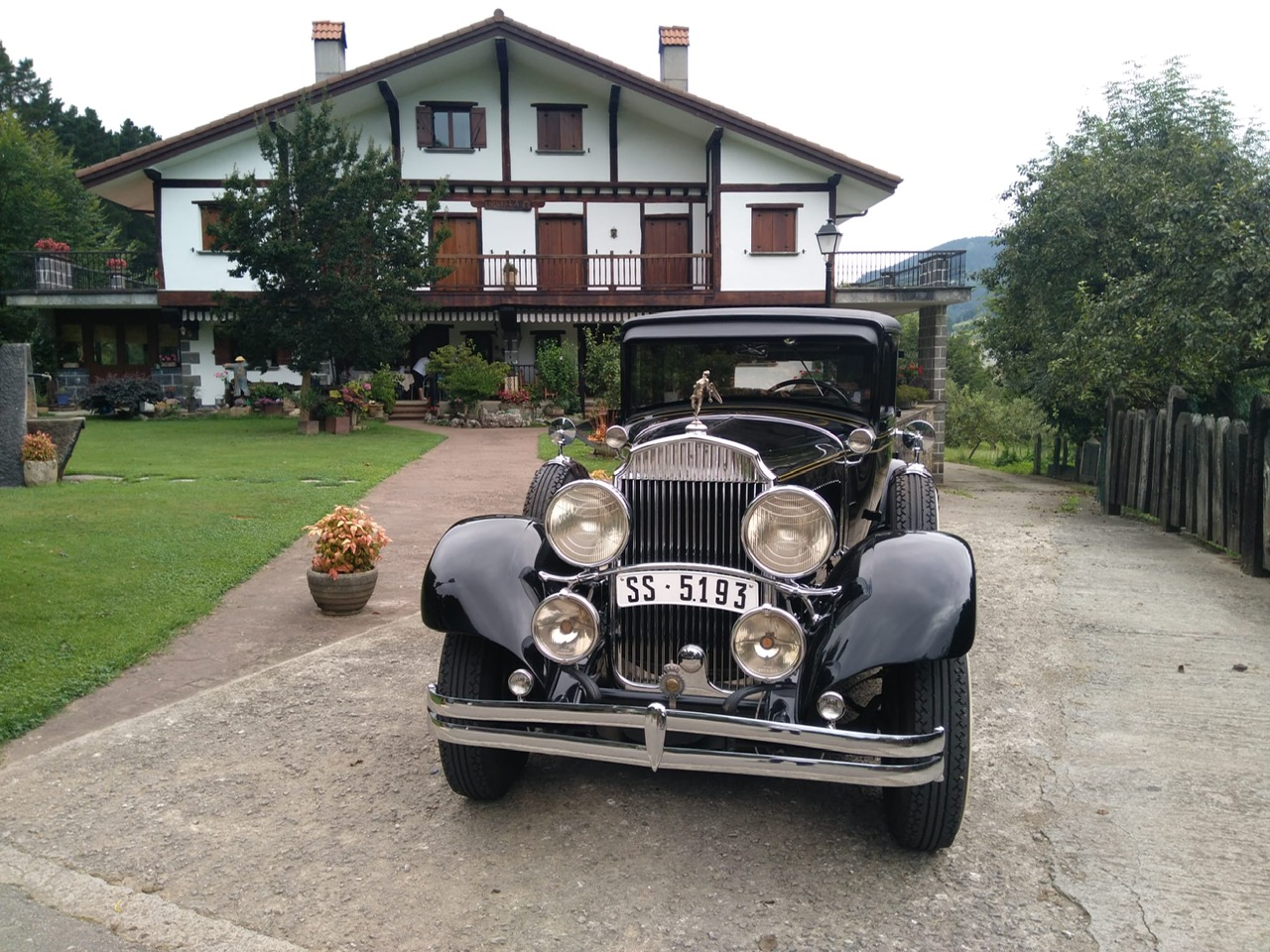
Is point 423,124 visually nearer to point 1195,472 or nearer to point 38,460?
point 38,460

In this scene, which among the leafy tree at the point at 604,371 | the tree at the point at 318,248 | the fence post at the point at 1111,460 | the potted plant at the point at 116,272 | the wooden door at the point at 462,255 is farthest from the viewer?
the potted plant at the point at 116,272

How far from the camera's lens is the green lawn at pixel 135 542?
5.38 m

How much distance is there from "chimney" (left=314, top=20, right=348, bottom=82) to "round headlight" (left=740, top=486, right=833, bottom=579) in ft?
87.0

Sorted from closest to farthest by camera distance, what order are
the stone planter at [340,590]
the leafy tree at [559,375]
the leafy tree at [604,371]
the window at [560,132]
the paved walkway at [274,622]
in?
the paved walkway at [274,622] < the stone planter at [340,590] < the leafy tree at [604,371] < the leafy tree at [559,375] < the window at [560,132]

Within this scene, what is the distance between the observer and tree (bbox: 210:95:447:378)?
18.2m

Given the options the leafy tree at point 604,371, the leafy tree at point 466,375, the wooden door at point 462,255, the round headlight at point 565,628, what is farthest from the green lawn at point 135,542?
the wooden door at point 462,255

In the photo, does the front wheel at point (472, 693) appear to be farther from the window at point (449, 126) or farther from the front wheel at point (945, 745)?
the window at point (449, 126)

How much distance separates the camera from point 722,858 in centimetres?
331

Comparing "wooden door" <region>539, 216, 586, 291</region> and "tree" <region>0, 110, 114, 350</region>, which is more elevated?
"tree" <region>0, 110, 114, 350</region>

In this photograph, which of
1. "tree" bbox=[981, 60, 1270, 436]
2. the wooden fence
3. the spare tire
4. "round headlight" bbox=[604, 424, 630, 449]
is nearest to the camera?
"round headlight" bbox=[604, 424, 630, 449]

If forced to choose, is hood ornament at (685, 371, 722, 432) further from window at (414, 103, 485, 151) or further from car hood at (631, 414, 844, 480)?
window at (414, 103, 485, 151)

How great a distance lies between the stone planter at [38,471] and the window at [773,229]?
1736 cm

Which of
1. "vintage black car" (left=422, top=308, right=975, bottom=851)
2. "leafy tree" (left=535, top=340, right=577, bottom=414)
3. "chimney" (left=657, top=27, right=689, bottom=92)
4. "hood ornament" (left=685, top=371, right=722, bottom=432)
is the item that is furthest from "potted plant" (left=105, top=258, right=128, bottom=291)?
"vintage black car" (left=422, top=308, right=975, bottom=851)

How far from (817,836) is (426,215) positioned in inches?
717
